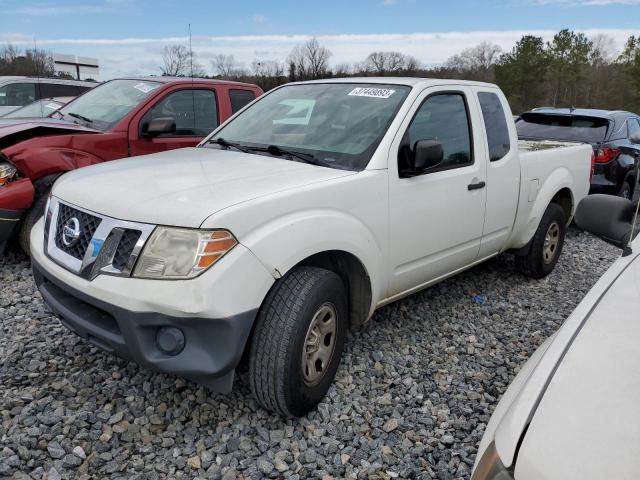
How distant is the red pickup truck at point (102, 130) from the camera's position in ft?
14.4

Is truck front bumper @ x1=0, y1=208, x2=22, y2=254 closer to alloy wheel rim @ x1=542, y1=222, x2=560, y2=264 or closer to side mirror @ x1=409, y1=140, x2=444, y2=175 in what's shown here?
side mirror @ x1=409, y1=140, x2=444, y2=175

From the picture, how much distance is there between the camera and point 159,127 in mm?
5020

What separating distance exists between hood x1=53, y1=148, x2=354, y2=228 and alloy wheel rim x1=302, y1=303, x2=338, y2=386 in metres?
0.68

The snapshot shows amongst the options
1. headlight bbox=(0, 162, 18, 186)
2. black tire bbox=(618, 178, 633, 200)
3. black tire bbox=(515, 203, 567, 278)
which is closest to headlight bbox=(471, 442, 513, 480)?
black tire bbox=(515, 203, 567, 278)

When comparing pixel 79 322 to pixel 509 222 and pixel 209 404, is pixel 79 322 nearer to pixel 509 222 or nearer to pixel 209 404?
pixel 209 404

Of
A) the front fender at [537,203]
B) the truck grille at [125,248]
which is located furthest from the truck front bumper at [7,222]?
the front fender at [537,203]

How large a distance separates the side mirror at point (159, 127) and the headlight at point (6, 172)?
3.99 ft

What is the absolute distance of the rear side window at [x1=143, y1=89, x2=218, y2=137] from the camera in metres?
5.46

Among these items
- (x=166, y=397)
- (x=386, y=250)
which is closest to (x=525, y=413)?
(x=386, y=250)

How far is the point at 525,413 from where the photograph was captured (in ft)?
4.21

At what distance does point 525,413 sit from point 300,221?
1480 mm

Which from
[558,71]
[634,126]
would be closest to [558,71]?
[558,71]

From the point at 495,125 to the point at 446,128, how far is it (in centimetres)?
70

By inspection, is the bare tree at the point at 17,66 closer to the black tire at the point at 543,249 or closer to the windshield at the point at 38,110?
the windshield at the point at 38,110
